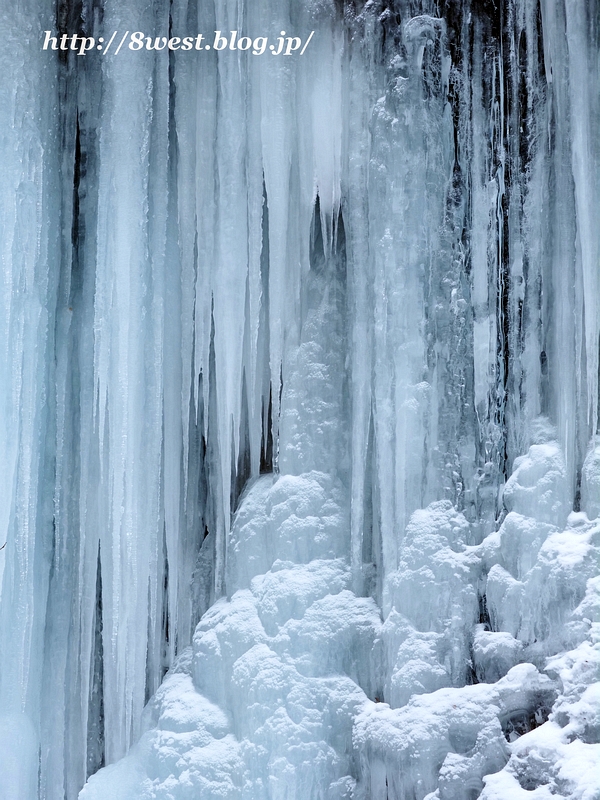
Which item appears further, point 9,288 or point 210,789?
point 9,288

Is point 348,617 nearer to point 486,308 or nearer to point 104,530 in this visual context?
point 104,530

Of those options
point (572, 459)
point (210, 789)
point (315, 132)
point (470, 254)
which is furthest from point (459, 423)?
point (210, 789)

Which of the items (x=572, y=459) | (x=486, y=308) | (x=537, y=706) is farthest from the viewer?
(x=486, y=308)

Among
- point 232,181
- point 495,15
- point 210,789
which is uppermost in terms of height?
point 495,15

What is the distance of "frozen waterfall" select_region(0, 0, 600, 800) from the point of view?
3.42 meters

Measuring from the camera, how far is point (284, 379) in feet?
12.2

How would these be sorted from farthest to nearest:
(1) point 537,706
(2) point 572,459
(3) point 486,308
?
(3) point 486,308 < (2) point 572,459 < (1) point 537,706

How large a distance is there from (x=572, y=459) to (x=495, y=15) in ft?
5.51

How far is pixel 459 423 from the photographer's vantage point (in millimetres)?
3578

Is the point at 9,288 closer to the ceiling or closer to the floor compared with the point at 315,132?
closer to the floor

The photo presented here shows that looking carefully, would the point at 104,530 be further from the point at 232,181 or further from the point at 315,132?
the point at 315,132

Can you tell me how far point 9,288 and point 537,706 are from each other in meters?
2.36

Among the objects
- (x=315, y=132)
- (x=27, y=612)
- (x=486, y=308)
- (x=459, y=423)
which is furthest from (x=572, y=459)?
(x=27, y=612)

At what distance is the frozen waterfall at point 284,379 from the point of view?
3.42 m
